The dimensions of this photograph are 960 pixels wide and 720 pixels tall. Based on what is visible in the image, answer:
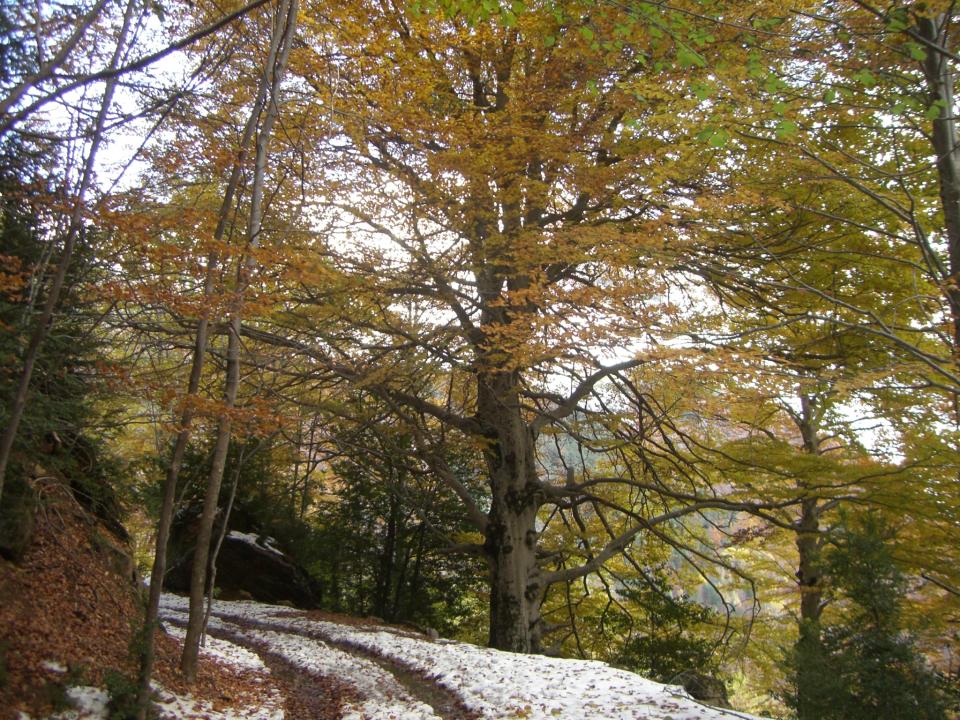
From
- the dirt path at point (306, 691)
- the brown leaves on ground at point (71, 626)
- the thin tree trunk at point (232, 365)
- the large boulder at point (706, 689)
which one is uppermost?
the thin tree trunk at point (232, 365)

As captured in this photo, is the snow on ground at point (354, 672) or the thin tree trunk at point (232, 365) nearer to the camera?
the thin tree trunk at point (232, 365)

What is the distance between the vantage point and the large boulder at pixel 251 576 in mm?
14953

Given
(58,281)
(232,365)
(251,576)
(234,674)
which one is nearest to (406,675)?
(234,674)

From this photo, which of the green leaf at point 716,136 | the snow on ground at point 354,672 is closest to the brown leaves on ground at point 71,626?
the snow on ground at point 354,672

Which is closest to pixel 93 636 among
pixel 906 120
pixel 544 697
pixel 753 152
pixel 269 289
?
pixel 269 289

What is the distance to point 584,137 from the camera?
9117mm

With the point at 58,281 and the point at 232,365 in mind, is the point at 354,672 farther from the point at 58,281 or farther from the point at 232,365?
the point at 58,281

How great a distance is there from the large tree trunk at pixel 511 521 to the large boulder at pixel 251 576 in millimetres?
6512

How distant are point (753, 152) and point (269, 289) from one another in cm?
584

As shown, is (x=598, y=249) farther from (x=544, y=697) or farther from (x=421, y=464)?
(x=421, y=464)

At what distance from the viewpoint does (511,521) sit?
1053 centimetres

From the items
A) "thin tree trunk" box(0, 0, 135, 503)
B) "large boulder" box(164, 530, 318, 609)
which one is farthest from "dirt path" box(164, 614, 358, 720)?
"large boulder" box(164, 530, 318, 609)

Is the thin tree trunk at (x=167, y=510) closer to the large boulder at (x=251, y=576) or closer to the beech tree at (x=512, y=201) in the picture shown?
the beech tree at (x=512, y=201)

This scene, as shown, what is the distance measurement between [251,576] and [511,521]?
7667 mm
